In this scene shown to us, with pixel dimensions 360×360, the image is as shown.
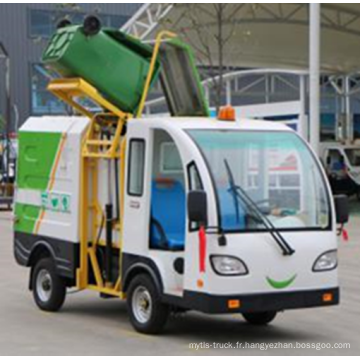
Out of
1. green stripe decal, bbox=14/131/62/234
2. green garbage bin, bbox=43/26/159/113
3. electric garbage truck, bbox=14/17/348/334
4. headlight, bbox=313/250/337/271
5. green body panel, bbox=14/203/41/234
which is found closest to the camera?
electric garbage truck, bbox=14/17/348/334

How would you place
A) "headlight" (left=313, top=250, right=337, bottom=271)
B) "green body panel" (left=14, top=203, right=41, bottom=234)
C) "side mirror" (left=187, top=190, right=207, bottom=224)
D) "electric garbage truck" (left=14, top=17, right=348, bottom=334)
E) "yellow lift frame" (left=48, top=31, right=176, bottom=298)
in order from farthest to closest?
"green body panel" (left=14, top=203, right=41, bottom=234) → "yellow lift frame" (left=48, top=31, right=176, bottom=298) → "headlight" (left=313, top=250, right=337, bottom=271) → "electric garbage truck" (left=14, top=17, right=348, bottom=334) → "side mirror" (left=187, top=190, right=207, bottom=224)

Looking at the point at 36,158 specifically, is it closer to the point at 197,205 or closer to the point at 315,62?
the point at 197,205

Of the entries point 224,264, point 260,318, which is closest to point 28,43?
point 260,318

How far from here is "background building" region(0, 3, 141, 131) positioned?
62.4 metres

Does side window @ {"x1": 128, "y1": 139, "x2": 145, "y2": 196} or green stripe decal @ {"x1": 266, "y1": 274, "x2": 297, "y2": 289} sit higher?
side window @ {"x1": 128, "y1": 139, "x2": 145, "y2": 196}

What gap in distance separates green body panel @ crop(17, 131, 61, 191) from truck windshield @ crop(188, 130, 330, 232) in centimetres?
253

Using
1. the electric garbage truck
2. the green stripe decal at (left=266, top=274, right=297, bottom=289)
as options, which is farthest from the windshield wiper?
the green stripe decal at (left=266, top=274, right=297, bottom=289)

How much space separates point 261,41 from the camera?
3809cm

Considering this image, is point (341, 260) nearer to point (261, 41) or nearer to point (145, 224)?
point (145, 224)

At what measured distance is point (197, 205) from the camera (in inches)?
324

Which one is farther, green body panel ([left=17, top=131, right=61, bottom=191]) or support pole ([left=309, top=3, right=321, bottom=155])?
support pole ([left=309, top=3, right=321, bottom=155])

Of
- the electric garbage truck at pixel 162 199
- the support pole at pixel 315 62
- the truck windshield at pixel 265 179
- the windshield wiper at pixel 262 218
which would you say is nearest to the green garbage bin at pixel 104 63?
the electric garbage truck at pixel 162 199

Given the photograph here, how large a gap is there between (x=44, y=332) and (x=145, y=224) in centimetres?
156

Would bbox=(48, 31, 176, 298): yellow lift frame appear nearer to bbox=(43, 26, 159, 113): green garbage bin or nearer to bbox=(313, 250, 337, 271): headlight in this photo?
bbox=(43, 26, 159, 113): green garbage bin
